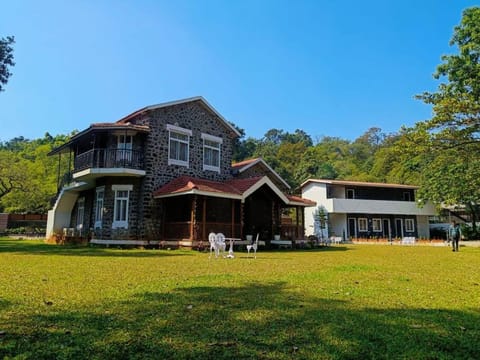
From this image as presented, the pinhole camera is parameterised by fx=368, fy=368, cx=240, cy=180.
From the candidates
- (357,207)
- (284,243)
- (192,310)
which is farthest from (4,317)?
(357,207)

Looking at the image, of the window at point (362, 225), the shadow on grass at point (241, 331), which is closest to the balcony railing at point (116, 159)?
the shadow on grass at point (241, 331)

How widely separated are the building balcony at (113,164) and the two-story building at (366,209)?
878 inches

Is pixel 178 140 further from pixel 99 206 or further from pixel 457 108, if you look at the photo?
pixel 457 108

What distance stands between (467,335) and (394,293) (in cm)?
238

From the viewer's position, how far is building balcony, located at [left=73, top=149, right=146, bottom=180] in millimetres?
18547

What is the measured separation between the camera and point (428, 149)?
19531 mm

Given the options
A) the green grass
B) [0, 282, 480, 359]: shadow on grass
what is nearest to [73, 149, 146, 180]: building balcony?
the green grass

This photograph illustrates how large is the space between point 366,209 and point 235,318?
34.8m

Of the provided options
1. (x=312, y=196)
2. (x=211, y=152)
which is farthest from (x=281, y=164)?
(x=211, y=152)

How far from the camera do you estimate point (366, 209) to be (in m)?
36.9

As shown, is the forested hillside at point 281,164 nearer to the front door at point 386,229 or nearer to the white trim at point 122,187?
the front door at point 386,229

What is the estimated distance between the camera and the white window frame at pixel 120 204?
19000 millimetres

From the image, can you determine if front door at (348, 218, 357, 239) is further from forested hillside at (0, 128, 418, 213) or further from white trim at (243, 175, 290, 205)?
white trim at (243, 175, 290, 205)

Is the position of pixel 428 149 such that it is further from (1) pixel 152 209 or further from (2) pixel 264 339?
(2) pixel 264 339
